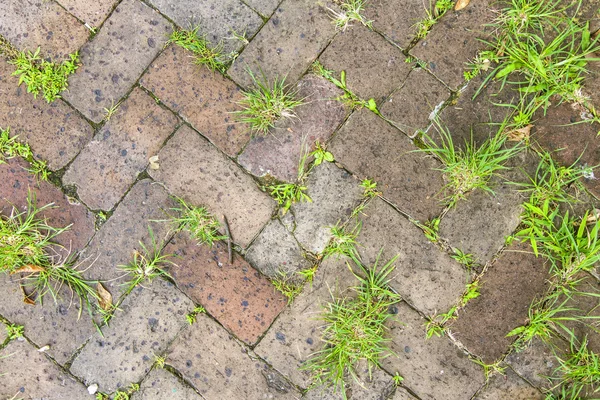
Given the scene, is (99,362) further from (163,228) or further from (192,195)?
(192,195)

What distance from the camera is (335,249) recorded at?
2.43 m

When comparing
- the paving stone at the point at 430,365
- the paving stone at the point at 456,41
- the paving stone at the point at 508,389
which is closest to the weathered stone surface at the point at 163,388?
the paving stone at the point at 430,365

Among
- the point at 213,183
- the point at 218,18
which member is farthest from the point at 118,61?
the point at 213,183

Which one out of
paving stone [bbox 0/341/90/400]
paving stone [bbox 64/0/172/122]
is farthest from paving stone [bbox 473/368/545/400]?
paving stone [bbox 64/0/172/122]

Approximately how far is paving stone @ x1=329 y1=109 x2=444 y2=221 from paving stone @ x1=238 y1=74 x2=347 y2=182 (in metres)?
0.09

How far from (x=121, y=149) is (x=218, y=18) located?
869 millimetres

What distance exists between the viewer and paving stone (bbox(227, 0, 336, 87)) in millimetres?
2471

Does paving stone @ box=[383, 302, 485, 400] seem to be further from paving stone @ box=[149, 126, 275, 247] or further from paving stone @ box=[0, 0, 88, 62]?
paving stone @ box=[0, 0, 88, 62]

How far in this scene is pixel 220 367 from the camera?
245 cm

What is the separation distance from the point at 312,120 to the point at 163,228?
98 cm

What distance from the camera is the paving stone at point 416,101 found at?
8.01ft

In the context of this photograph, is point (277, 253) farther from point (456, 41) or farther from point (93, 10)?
point (93, 10)

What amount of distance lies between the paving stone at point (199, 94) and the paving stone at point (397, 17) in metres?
0.83

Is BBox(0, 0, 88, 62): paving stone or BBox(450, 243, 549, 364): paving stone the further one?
BBox(0, 0, 88, 62): paving stone
